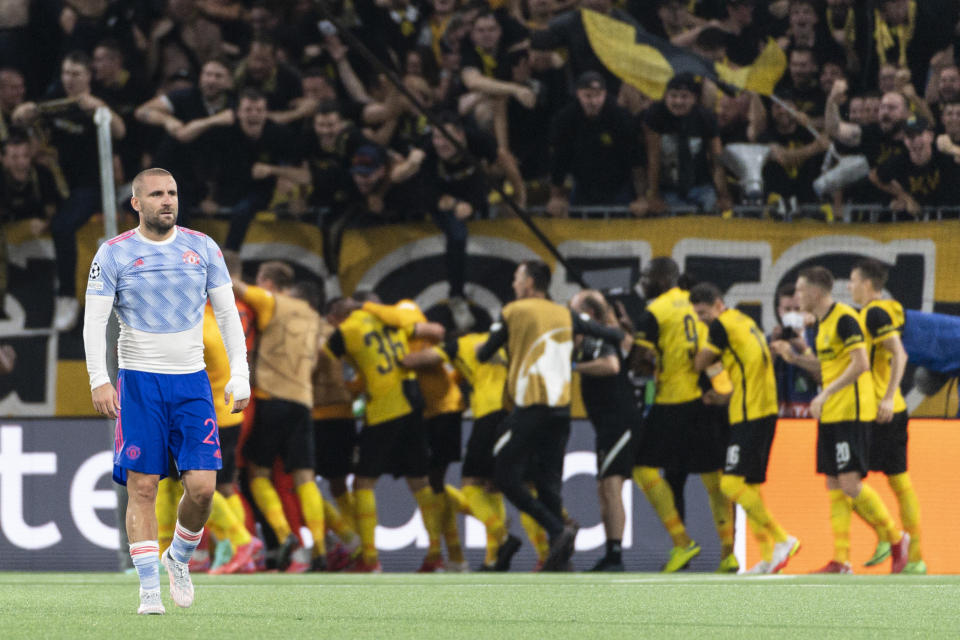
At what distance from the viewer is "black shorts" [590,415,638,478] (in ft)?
36.9

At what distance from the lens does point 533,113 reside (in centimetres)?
1310

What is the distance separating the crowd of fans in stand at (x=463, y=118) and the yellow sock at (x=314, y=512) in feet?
7.09

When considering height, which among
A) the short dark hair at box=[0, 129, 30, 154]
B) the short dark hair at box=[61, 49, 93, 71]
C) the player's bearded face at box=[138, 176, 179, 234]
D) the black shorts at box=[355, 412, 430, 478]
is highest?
the short dark hair at box=[61, 49, 93, 71]

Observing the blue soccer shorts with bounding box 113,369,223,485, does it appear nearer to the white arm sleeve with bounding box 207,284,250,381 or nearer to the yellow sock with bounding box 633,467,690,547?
the white arm sleeve with bounding box 207,284,250,381

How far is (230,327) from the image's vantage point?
246 inches

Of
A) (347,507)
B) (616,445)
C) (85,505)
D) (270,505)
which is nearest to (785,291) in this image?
(616,445)

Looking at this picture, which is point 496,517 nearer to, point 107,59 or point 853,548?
point 853,548

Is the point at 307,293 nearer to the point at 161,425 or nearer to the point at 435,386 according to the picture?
the point at 435,386

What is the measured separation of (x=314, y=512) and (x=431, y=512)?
3.15ft

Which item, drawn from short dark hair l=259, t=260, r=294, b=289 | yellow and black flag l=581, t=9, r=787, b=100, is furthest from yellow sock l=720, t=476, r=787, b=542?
yellow and black flag l=581, t=9, r=787, b=100

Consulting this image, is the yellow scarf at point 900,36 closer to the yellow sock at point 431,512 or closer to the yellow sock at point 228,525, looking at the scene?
the yellow sock at point 431,512

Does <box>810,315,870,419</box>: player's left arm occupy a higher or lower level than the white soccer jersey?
lower

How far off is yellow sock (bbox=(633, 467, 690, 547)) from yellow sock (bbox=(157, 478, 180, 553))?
3.45 meters

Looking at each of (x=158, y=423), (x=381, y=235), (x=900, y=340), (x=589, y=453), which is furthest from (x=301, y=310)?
(x=158, y=423)
